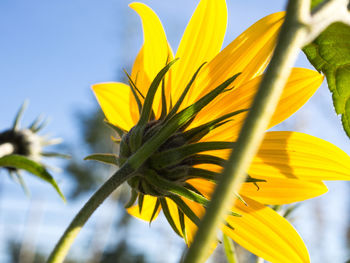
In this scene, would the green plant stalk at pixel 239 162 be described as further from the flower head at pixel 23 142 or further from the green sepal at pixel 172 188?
the flower head at pixel 23 142

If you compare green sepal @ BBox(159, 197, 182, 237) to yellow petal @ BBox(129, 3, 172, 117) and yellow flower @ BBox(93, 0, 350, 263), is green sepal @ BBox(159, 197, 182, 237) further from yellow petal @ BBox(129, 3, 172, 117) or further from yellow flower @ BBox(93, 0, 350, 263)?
yellow petal @ BBox(129, 3, 172, 117)

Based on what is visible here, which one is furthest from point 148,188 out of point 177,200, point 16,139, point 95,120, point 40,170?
point 95,120

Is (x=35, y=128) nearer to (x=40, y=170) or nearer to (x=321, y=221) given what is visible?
(x=40, y=170)

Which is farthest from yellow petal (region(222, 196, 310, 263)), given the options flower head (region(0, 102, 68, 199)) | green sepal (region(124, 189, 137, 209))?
flower head (region(0, 102, 68, 199))

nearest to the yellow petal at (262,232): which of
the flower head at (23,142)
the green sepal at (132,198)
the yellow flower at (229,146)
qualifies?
the yellow flower at (229,146)

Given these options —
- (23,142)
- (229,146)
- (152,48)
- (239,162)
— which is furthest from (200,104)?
(23,142)

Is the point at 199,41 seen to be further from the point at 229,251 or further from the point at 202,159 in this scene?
the point at 229,251
